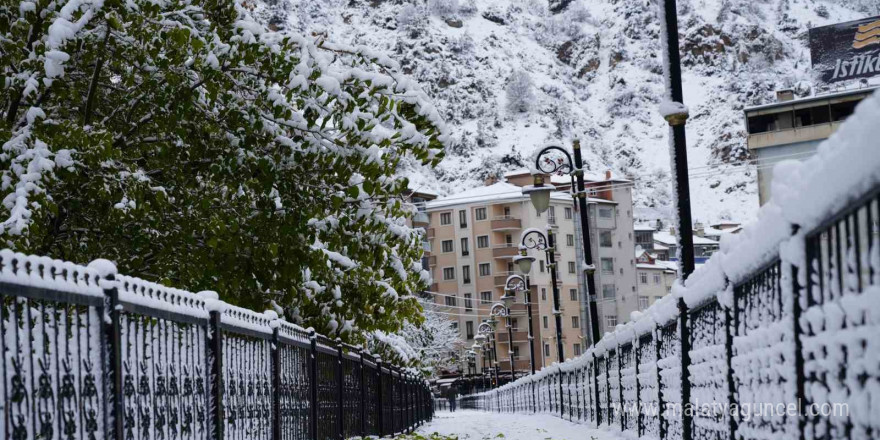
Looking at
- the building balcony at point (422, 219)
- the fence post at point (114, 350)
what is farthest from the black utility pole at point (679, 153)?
the building balcony at point (422, 219)

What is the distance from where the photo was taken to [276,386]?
9617 millimetres

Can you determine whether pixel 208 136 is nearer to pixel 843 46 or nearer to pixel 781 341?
pixel 781 341

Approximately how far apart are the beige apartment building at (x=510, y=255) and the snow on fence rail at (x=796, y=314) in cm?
10460

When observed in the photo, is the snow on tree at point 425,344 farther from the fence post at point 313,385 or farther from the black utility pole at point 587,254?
the fence post at point 313,385

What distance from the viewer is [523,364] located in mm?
111750

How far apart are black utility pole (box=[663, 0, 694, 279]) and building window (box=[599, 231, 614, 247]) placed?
354ft

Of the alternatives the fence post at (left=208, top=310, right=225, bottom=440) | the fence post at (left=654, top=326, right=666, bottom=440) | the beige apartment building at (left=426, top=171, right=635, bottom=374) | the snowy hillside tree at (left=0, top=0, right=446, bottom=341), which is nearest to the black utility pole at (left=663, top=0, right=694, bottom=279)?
the fence post at (left=654, top=326, right=666, bottom=440)

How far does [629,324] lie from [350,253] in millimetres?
3799

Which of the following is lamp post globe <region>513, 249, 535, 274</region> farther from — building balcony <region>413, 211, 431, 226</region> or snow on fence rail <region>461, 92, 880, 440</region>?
building balcony <region>413, 211, 431, 226</region>

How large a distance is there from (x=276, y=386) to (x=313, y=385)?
5.99ft

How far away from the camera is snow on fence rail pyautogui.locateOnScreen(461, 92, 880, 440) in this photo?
3158mm

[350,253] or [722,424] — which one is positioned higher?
[350,253]

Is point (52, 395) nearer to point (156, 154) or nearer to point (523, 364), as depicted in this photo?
point (156, 154)

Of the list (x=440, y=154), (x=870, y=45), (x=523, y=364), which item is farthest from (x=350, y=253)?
(x=523, y=364)
